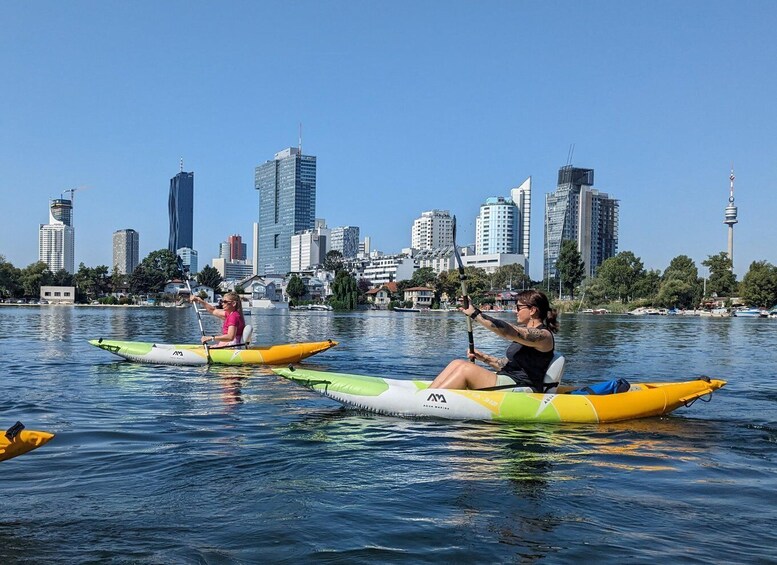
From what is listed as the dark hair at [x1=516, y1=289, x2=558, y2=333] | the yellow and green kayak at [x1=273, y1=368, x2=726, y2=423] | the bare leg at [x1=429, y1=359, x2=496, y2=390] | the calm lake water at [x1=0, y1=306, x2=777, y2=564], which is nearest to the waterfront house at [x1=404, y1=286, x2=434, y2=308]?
the calm lake water at [x1=0, y1=306, x2=777, y2=564]

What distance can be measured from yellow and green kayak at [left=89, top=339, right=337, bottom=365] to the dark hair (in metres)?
8.83

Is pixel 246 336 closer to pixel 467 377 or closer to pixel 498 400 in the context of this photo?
pixel 467 377

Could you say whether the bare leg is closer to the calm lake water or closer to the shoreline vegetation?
the calm lake water

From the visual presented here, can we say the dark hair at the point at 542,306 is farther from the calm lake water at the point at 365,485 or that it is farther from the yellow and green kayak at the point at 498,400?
the calm lake water at the point at 365,485

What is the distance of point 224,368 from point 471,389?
29.1 feet

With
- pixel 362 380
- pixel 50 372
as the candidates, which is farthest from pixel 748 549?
pixel 50 372

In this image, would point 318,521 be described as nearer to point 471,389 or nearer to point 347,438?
point 347,438

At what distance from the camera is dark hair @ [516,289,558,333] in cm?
938

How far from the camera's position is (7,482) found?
6246 mm

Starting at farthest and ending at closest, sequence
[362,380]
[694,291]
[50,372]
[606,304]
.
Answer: [606,304], [694,291], [50,372], [362,380]

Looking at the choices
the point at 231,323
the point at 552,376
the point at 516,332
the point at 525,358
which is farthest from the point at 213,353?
the point at 516,332

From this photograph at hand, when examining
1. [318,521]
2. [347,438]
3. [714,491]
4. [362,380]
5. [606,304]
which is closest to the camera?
[318,521]

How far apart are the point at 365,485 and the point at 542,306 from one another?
4158 mm

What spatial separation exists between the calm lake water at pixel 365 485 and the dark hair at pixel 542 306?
1.58 meters
